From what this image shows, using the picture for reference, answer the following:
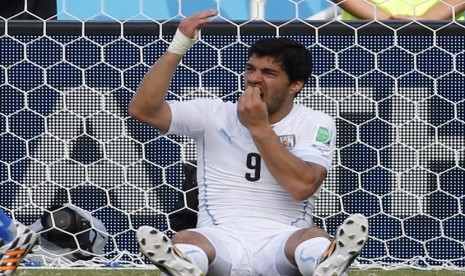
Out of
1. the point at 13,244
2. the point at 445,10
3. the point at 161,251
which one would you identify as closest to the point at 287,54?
the point at 161,251

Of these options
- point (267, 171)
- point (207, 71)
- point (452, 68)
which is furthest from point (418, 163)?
point (267, 171)

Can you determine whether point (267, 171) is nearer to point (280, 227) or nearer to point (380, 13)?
point (280, 227)

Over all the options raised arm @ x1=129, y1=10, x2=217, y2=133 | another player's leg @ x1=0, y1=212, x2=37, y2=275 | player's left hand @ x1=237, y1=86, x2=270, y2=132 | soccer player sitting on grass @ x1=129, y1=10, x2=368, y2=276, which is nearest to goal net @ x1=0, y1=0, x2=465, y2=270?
soccer player sitting on grass @ x1=129, y1=10, x2=368, y2=276

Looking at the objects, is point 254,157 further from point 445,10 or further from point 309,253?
point 445,10

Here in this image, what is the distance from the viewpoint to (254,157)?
4.16 m

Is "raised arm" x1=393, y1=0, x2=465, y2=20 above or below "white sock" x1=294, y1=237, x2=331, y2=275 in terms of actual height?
above

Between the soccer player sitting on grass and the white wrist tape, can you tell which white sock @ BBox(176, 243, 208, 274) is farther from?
the white wrist tape

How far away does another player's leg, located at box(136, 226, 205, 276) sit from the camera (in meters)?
3.56

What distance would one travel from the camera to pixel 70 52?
532 cm

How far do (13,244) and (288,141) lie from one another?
3.10ft

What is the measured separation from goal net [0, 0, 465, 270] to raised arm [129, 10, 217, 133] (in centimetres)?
113

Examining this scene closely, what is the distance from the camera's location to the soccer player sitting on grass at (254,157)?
392cm

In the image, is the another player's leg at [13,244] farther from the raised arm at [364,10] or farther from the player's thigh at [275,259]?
the raised arm at [364,10]

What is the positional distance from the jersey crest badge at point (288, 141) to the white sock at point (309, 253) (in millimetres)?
449
